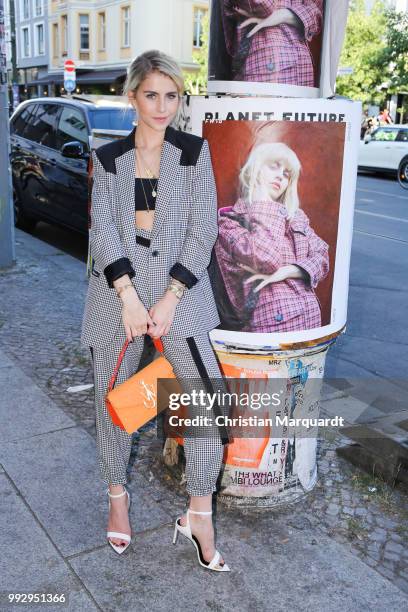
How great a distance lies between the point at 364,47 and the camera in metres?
31.1

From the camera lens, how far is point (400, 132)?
814 inches

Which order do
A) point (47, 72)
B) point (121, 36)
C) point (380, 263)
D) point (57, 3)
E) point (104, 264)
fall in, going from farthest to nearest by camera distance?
point (47, 72) → point (57, 3) → point (121, 36) → point (380, 263) → point (104, 264)

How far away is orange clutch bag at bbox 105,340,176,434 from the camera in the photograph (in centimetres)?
264

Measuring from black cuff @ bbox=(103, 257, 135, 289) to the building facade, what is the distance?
112ft

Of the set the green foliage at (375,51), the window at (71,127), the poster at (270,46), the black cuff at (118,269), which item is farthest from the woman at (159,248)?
the green foliage at (375,51)

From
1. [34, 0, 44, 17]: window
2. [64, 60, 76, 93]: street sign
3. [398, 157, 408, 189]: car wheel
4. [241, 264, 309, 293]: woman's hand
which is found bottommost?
[398, 157, 408, 189]: car wheel

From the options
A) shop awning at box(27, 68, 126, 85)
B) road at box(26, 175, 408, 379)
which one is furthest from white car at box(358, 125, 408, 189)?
shop awning at box(27, 68, 126, 85)

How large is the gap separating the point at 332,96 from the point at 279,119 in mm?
526

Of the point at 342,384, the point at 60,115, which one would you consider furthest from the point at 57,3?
the point at 342,384

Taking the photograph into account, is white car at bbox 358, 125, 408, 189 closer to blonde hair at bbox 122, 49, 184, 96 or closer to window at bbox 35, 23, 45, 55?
blonde hair at bbox 122, 49, 184, 96

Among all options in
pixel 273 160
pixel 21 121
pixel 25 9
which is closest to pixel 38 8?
pixel 25 9

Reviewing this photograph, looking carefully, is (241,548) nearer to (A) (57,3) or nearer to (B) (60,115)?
(B) (60,115)

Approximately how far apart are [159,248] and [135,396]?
22.9 inches

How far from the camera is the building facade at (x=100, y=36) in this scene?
126 feet
